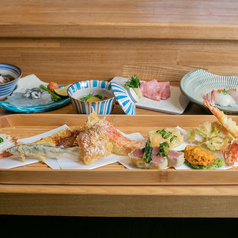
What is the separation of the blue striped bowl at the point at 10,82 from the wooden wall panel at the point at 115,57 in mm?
194

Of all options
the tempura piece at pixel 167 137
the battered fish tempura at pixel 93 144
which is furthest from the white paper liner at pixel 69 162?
the tempura piece at pixel 167 137

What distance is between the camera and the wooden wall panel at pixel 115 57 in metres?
2.15

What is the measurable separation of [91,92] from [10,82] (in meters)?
0.57

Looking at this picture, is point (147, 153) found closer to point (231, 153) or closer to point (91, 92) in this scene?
point (231, 153)

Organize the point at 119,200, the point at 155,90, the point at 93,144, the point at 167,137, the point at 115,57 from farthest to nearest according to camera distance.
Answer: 1. the point at 115,57
2. the point at 155,90
3. the point at 167,137
4. the point at 93,144
5. the point at 119,200

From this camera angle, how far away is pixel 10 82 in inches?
74.9

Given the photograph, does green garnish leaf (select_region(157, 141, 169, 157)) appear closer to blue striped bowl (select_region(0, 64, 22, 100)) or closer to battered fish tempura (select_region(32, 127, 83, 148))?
battered fish tempura (select_region(32, 127, 83, 148))

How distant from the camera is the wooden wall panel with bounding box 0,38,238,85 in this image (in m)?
2.15

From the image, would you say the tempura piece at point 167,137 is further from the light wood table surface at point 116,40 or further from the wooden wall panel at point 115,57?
the wooden wall panel at point 115,57

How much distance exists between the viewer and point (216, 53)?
2188 millimetres

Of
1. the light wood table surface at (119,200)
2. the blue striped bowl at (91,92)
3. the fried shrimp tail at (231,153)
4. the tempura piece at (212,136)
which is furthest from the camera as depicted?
the blue striped bowl at (91,92)

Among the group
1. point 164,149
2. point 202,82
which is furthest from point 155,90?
point 164,149

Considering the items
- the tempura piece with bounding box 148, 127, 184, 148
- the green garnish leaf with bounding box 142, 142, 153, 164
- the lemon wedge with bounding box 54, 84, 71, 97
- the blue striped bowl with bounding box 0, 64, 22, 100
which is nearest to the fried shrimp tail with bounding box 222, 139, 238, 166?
the tempura piece with bounding box 148, 127, 184, 148

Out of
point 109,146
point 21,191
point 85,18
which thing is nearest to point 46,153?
point 21,191
